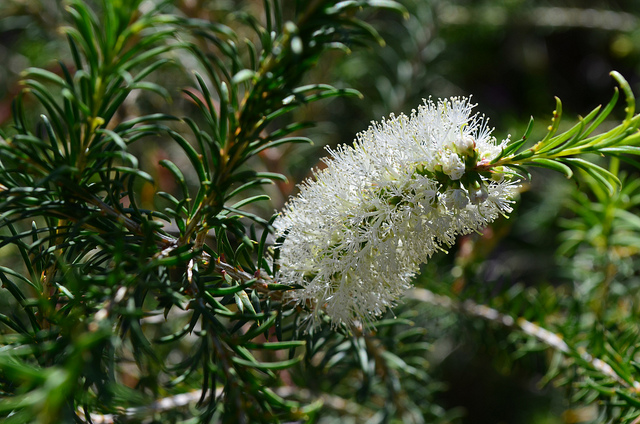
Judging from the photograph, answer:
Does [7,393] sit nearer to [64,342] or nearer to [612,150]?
[64,342]

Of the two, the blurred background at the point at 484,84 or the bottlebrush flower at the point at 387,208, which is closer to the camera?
the bottlebrush flower at the point at 387,208

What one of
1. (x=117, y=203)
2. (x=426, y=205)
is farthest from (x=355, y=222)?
(x=117, y=203)

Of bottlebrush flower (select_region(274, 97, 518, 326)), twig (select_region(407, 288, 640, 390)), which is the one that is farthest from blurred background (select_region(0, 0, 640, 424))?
bottlebrush flower (select_region(274, 97, 518, 326))

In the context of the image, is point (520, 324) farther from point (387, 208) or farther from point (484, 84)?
point (484, 84)

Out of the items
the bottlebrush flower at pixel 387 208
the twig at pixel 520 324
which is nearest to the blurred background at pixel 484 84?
the twig at pixel 520 324

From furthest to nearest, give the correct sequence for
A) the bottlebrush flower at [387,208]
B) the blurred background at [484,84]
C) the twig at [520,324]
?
the blurred background at [484,84]
the twig at [520,324]
the bottlebrush flower at [387,208]

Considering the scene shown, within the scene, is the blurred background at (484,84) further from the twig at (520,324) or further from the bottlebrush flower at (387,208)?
the bottlebrush flower at (387,208)

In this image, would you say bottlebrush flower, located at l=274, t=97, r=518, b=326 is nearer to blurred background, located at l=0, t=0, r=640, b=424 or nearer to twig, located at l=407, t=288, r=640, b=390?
→ twig, located at l=407, t=288, r=640, b=390
